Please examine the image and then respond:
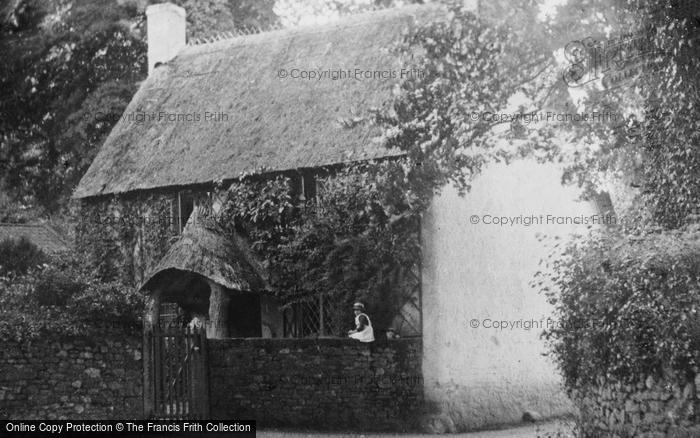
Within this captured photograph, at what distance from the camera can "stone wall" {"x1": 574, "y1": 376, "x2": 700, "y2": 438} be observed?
9.41 meters

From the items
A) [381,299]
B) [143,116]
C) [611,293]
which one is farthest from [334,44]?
[611,293]

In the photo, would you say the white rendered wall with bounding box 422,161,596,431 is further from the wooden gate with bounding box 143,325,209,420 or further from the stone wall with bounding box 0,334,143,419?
the stone wall with bounding box 0,334,143,419

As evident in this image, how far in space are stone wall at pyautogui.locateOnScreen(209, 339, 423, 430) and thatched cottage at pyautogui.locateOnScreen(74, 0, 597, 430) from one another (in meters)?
0.31

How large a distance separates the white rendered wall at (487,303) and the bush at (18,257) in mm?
9917

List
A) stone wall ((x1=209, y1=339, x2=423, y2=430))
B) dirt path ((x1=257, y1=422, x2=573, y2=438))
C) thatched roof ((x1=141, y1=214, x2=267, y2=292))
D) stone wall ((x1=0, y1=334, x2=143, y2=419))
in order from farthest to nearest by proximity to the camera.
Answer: thatched roof ((x1=141, y1=214, x2=267, y2=292))
stone wall ((x1=209, y1=339, x2=423, y2=430))
dirt path ((x1=257, y1=422, x2=573, y2=438))
stone wall ((x1=0, y1=334, x2=143, y2=419))

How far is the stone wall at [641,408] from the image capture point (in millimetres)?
9414

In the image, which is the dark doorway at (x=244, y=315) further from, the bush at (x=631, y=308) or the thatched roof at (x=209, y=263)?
the bush at (x=631, y=308)

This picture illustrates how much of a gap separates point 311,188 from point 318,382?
4.02 metres

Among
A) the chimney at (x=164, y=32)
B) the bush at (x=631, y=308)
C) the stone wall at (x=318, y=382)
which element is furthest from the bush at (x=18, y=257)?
the bush at (x=631, y=308)

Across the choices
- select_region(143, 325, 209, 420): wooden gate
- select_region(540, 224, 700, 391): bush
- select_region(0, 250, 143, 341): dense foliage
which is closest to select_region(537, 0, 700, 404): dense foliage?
select_region(540, 224, 700, 391): bush

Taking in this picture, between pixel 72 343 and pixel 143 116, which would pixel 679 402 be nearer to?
pixel 72 343

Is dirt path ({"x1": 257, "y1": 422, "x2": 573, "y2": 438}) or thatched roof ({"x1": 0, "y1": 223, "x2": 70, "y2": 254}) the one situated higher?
thatched roof ({"x1": 0, "y1": 223, "x2": 70, "y2": 254})

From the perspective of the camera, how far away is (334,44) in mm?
20203

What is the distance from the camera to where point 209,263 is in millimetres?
16562
